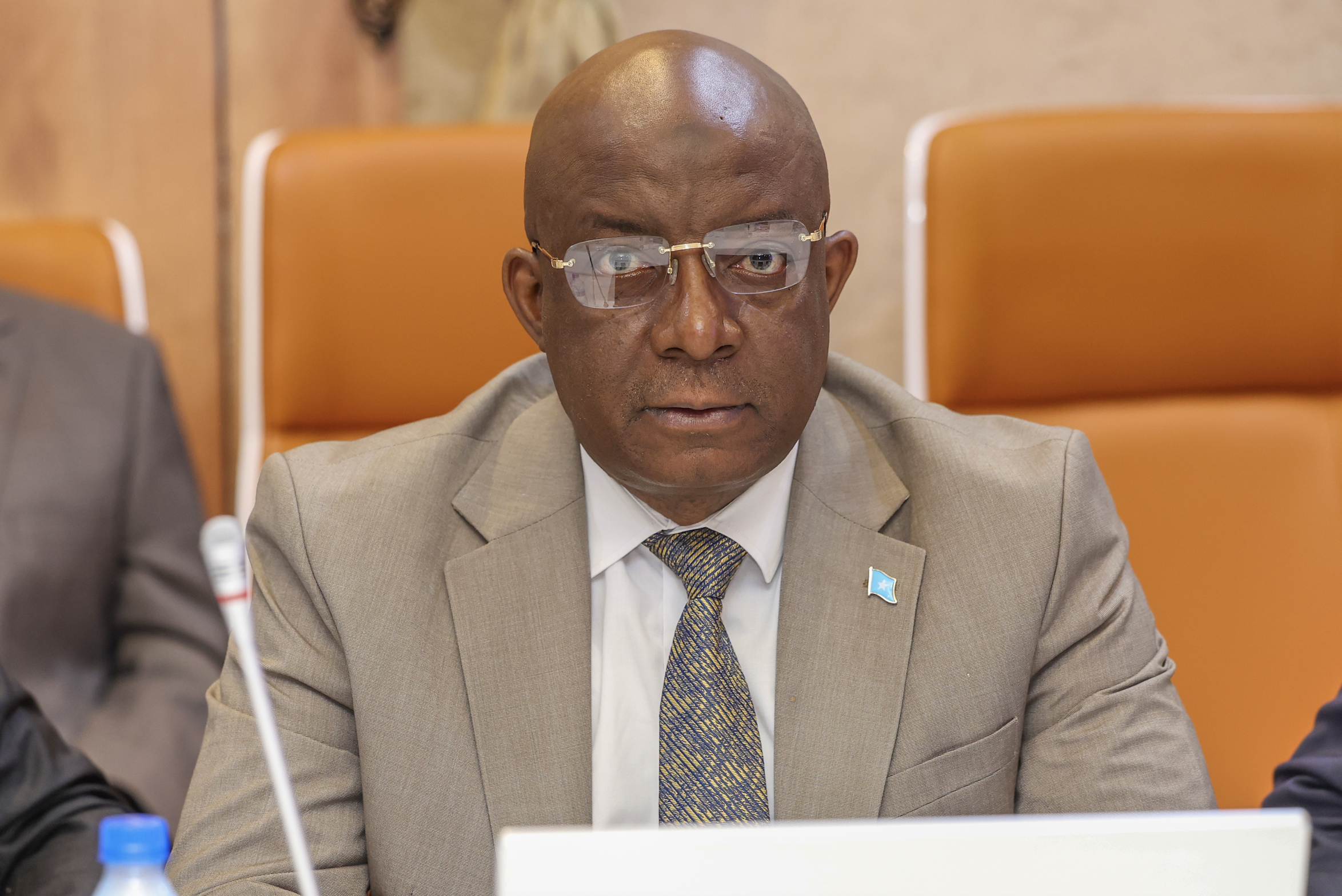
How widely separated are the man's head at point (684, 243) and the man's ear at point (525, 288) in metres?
0.08

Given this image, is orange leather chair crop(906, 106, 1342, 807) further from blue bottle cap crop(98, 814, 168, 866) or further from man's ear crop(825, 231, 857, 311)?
blue bottle cap crop(98, 814, 168, 866)

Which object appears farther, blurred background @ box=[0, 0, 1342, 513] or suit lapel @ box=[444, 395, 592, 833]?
blurred background @ box=[0, 0, 1342, 513]

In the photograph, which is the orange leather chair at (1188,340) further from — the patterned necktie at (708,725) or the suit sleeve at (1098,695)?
the patterned necktie at (708,725)

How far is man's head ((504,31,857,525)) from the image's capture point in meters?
1.06

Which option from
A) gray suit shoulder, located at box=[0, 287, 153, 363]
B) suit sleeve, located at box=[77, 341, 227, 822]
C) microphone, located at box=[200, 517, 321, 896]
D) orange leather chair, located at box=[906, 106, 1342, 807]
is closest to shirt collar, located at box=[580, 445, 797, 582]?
orange leather chair, located at box=[906, 106, 1342, 807]

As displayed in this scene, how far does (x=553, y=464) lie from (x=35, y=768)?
560mm

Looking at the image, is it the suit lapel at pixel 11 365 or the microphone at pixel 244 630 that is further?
the suit lapel at pixel 11 365

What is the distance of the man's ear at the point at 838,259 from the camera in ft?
3.97

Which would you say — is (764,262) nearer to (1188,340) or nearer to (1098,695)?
(1098,695)

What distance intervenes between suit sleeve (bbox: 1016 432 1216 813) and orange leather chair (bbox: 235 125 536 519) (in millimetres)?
782

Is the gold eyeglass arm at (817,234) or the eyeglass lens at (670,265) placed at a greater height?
the gold eyeglass arm at (817,234)

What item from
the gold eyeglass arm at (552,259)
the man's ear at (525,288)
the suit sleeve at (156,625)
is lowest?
the suit sleeve at (156,625)

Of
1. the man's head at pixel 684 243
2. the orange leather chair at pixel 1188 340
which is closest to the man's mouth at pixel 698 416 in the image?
the man's head at pixel 684 243

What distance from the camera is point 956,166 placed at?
156 centimetres
